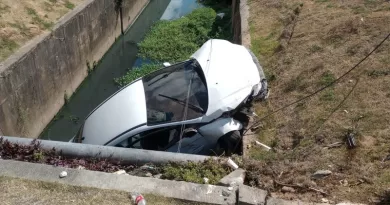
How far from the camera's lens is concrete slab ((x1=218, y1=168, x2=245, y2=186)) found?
14.2 feet

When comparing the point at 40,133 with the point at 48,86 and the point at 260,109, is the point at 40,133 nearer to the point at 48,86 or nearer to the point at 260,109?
the point at 48,86

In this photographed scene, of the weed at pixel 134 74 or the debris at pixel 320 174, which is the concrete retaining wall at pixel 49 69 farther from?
the debris at pixel 320 174

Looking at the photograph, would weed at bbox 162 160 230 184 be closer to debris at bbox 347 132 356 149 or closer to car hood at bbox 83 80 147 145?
car hood at bbox 83 80 147 145

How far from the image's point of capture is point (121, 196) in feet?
13.9

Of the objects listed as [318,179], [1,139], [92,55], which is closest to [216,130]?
[318,179]

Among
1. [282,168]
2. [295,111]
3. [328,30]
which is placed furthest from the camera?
[328,30]

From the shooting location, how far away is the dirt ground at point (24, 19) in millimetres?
9648

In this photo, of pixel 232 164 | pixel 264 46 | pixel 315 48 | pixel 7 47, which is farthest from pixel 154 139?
pixel 7 47

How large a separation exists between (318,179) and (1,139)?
392 cm

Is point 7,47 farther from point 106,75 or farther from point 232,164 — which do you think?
point 232,164

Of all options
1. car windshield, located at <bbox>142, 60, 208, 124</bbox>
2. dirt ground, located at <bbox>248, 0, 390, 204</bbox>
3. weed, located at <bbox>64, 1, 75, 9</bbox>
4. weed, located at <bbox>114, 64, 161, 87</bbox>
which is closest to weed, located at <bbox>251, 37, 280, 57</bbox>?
dirt ground, located at <bbox>248, 0, 390, 204</bbox>

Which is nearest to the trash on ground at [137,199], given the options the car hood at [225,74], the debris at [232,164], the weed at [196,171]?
the weed at [196,171]

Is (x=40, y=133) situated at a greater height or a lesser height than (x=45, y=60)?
lesser

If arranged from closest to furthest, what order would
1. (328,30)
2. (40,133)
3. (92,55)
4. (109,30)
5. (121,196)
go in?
(121,196) < (328,30) < (40,133) < (92,55) < (109,30)
